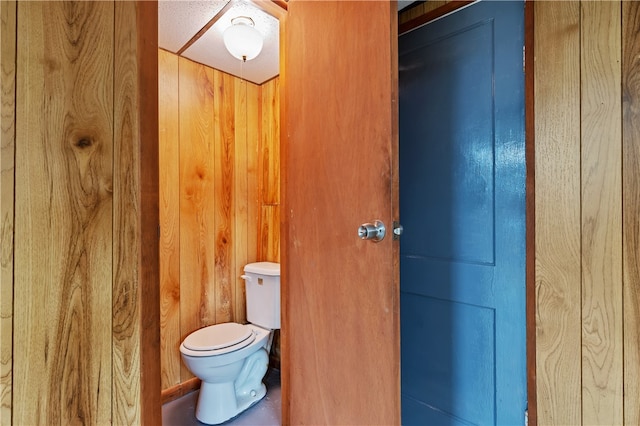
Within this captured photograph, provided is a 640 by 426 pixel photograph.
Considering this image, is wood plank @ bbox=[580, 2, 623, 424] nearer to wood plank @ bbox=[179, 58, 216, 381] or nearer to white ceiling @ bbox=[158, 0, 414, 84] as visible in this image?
white ceiling @ bbox=[158, 0, 414, 84]

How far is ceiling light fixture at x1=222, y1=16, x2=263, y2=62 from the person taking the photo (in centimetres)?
145

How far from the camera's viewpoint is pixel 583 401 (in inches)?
34.6

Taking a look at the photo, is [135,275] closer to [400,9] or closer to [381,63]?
[381,63]

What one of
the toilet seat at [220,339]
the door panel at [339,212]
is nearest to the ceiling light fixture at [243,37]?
the door panel at [339,212]

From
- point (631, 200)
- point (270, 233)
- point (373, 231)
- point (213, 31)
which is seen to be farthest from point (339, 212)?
point (213, 31)

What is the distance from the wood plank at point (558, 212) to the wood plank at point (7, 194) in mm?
1330

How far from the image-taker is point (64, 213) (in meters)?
0.62

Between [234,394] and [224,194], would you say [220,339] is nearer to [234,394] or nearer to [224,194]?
[234,394]

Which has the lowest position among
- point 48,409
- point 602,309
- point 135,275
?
point 48,409

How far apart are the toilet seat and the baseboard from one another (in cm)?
37

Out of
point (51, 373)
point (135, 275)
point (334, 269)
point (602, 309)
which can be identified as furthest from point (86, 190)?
point (602, 309)

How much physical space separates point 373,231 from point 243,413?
54.8 inches

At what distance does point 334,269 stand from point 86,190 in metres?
0.75

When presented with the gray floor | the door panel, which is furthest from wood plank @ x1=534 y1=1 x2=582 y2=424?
the gray floor
